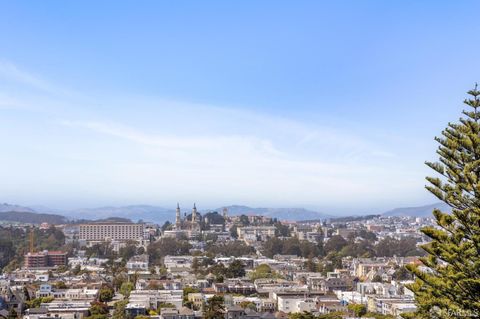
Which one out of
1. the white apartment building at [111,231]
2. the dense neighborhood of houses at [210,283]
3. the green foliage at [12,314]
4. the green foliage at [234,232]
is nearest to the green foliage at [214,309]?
the dense neighborhood of houses at [210,283]

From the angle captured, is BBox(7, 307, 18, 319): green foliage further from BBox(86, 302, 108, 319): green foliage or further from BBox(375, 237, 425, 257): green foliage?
BBox(375, 237, 425, 257): green foliage

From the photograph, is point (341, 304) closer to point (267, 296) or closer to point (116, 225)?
point (267, 296)

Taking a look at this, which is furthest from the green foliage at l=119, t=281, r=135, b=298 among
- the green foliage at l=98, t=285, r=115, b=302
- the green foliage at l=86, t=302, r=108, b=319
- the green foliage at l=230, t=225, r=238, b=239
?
the green foliage at l=230, t=225, r=238, b=239

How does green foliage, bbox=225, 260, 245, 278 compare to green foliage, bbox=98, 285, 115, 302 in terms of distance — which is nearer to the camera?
green foliage, bbox=98, 285, 115, 302

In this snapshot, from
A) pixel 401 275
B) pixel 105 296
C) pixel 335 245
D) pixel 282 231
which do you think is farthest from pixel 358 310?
pixel 282 231

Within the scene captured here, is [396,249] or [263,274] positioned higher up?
[396,249]

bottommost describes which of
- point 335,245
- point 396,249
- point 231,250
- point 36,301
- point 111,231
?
point 36,301

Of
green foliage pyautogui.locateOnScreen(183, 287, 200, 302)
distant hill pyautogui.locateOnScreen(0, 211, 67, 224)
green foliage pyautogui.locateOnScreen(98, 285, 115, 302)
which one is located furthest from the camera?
distant hill pyautogui.locateOnScreen(0, 211, 67, 224)

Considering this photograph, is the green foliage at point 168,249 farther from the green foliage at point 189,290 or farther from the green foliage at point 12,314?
the green foliage at point 12,314

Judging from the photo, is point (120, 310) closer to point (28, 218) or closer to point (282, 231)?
point (282, 231)
